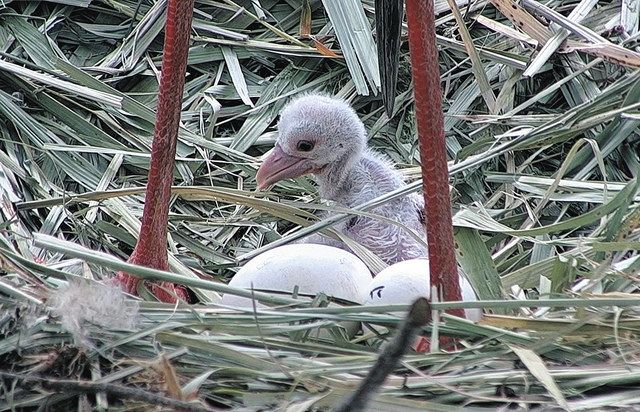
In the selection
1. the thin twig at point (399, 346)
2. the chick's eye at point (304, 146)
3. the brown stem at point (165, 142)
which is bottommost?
the thin twig at point (399, 346)

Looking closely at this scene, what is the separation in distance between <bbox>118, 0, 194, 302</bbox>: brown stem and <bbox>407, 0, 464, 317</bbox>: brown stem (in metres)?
0.56

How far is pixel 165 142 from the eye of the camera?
2404 millimetres

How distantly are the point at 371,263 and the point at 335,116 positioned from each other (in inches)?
20.2

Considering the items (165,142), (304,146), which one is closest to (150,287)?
(165,142)

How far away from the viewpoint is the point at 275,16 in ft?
12.6

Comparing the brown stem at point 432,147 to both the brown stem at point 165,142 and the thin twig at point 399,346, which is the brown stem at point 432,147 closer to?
the brown stem at point 165,142

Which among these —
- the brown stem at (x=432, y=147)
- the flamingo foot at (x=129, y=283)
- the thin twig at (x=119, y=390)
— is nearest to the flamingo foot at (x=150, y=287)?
the flamingo foot at (x=129, y=283)

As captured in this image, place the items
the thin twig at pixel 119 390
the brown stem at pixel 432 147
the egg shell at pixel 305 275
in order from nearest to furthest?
the thin twig at pixel 119 390
the brown stem at pixel 432 147
the egg shell at pixel 305 275

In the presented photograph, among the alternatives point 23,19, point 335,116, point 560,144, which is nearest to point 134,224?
point 335,116

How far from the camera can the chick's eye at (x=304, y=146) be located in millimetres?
2998

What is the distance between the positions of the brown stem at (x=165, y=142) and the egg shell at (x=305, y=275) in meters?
0.19

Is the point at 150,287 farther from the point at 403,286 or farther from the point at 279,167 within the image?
the point at 279,167

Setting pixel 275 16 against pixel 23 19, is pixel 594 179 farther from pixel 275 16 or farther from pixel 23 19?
pixel 23 19

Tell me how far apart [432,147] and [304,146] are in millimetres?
992
